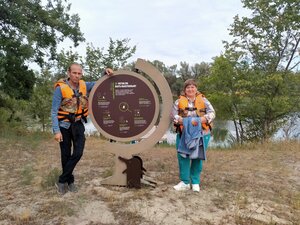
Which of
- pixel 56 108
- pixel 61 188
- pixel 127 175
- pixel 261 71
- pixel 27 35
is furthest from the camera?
pixel 261 71

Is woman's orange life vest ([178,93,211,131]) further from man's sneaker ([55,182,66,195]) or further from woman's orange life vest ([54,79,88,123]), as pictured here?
man's sneaker ([55,182,66,195])

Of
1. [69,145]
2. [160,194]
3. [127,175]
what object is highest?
[69,145]

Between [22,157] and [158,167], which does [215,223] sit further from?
[22,157]

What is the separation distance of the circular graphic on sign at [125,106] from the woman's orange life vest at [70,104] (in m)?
0.31

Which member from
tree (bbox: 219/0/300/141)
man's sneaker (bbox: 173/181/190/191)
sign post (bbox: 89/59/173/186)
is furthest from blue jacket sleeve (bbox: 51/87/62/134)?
tree (bbox: 219/0/300/141)

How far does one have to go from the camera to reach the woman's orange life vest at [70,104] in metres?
4.95

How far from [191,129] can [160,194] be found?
0.96 metres

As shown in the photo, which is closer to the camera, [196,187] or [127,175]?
[196,187]

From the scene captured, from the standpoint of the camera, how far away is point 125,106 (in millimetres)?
5418

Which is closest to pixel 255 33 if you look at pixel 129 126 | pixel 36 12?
pixel 36 12

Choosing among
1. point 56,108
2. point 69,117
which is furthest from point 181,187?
point 56,108

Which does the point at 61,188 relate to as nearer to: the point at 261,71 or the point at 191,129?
the point at 191,129

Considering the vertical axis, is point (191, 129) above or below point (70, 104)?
below

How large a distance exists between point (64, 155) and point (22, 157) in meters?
3.03
